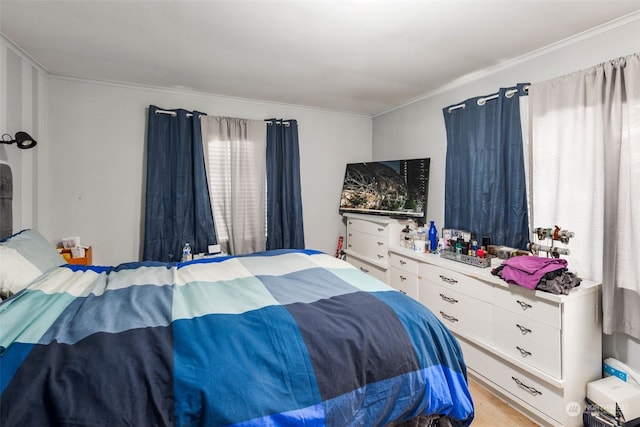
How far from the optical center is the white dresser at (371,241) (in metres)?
3.40

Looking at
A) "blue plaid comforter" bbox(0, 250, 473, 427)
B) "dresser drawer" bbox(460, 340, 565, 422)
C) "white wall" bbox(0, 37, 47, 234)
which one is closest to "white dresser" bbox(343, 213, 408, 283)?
"dresser drawer" bbox(460, 340, 565, 422)

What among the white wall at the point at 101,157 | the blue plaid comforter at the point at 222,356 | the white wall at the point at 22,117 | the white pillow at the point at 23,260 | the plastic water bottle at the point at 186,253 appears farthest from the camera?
the plastic water bottle at the point at 186,253

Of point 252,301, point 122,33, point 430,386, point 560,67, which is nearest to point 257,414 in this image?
point 252,301

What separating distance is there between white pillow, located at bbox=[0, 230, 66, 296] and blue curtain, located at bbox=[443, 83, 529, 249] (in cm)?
333

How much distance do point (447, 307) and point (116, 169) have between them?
352 centimetres

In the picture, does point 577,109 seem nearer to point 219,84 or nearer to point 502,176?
point 502,176

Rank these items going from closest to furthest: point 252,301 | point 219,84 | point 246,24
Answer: point 252,301 < point 246,24 < point 219,84

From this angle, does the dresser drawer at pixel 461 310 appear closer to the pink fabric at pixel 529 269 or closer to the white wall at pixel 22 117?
the pink fabric at pixel 529 269

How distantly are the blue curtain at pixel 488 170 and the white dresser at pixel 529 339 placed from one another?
511 millimetres

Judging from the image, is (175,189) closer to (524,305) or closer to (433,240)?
(433,240)

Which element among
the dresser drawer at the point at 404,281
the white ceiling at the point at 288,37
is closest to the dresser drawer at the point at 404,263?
the dresser drawer at the point at 404,281

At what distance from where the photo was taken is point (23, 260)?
5.74ft

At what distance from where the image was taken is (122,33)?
215cm

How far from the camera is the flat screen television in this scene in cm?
347
